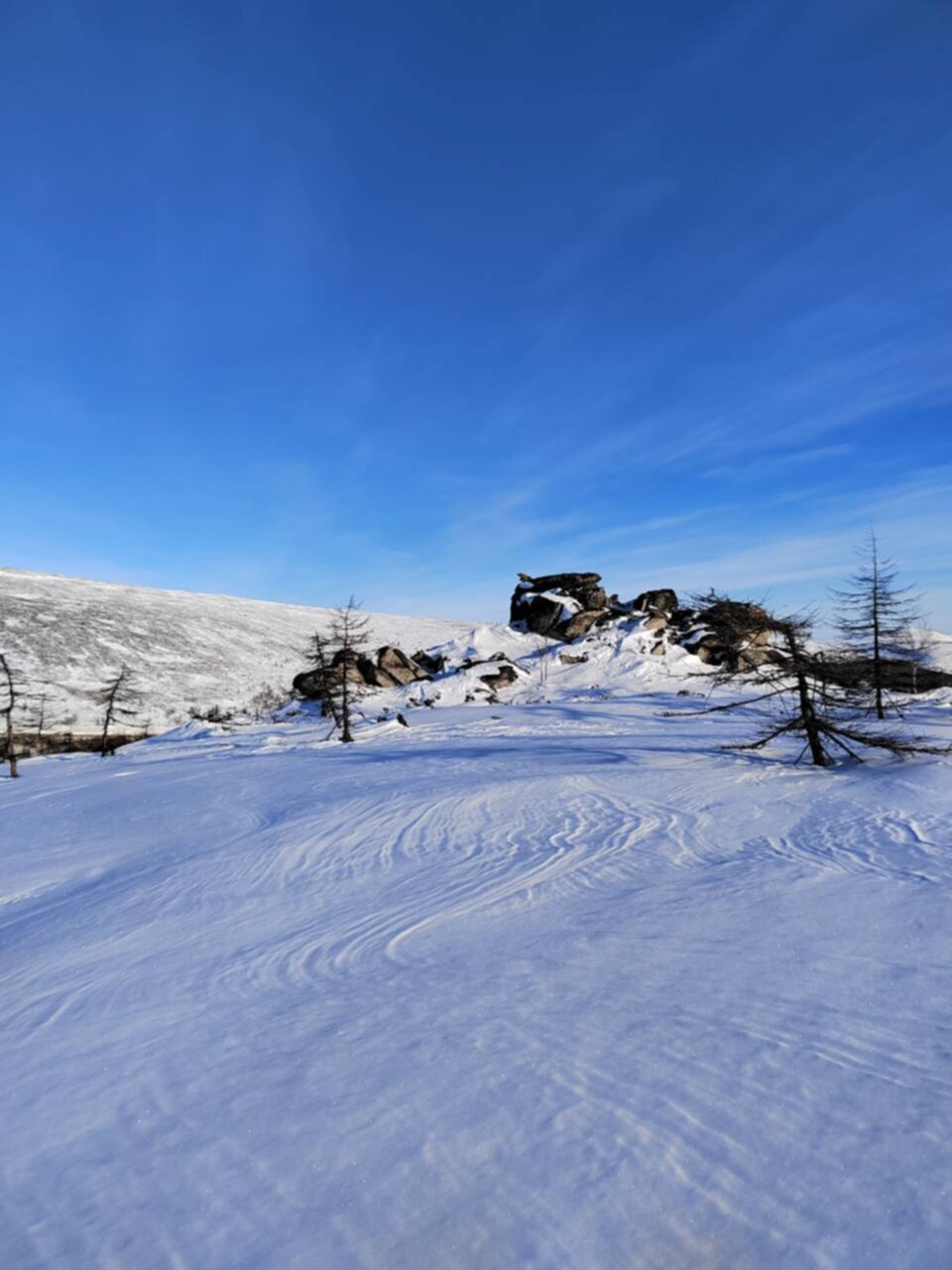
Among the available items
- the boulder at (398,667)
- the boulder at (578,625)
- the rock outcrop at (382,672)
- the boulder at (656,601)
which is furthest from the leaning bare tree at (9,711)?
the boulder at (656,601)

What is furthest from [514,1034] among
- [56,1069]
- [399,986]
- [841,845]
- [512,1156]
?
[841,845]

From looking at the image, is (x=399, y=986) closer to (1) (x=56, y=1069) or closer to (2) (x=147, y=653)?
(1) (x=56, y=1069)

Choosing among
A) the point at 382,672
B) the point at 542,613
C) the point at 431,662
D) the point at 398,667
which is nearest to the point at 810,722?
the point at 382,672

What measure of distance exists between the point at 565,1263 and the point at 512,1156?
0.54m

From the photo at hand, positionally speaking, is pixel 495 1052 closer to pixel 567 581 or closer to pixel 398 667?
pixel 398 667

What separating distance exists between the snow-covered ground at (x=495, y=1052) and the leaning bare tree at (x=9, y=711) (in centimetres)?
2151

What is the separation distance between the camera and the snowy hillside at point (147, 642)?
4903 cm

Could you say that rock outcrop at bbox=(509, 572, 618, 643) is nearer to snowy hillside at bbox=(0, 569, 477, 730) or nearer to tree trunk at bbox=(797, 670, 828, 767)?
snowy hillside at bbox=(0, 569, 477, 730)

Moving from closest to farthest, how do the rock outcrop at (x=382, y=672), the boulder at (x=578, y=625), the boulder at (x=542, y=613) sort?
the rock outcrop at (x=382, y=672)
the boulder at (x=578, y=625)
the boulder at (x=542, y=613)

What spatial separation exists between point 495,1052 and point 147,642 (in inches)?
2619

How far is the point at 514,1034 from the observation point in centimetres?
380

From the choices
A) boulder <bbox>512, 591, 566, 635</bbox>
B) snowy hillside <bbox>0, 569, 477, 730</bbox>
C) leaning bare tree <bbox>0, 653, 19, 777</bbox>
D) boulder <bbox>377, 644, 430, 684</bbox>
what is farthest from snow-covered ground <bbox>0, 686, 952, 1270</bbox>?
A: boulder <bbox>512, 591, 566, 635</bbox>

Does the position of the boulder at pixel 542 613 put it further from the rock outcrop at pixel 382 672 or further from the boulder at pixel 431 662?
the rock outcrop at pixel 382 672

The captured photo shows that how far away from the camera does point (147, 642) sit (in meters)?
60.9
